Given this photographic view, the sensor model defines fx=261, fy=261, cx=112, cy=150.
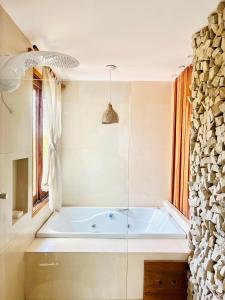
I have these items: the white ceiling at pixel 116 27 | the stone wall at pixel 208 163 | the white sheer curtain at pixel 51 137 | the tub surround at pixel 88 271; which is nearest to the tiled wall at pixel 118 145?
the white sheer curtain at pixel 51 137

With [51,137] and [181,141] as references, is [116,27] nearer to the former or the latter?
[51,137]

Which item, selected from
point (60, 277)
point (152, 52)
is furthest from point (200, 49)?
point (60, 277)

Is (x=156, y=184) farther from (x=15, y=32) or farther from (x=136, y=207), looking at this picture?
(x=15, y=32)

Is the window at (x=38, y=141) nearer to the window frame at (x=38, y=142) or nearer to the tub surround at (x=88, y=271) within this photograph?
the window frame at (x=38, y=142)

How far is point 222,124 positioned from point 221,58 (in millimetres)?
445

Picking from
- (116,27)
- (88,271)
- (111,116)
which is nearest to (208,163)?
→ (116,27)

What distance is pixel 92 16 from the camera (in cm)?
198

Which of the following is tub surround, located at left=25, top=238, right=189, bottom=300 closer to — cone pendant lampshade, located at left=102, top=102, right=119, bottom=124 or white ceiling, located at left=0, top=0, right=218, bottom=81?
cone pendant lampshade, located at left=102, top=102, right=119, bottom=124

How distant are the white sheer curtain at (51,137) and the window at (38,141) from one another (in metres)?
0.04

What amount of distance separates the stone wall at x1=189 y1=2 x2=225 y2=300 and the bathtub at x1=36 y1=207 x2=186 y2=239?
65 centimetres

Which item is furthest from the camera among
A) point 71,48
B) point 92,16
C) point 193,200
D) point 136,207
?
point 136,207

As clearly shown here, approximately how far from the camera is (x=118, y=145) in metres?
3.43

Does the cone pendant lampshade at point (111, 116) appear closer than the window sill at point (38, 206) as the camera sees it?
No

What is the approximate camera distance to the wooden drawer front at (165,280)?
233 centimetres
